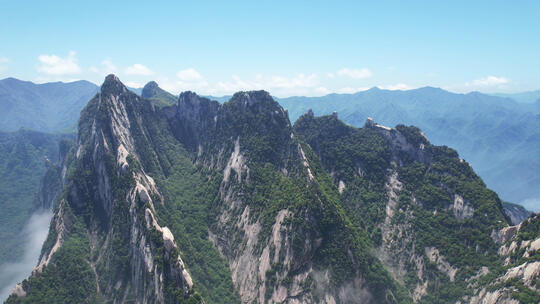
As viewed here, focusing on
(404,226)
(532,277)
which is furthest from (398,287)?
(532,277)

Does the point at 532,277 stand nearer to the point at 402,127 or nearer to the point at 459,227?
the point at 459,227

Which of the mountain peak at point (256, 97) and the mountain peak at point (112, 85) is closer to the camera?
the mountain peak at point (112, 85)

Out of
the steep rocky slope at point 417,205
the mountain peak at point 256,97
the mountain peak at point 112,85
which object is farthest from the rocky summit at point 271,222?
the mountain peak at point 112,85

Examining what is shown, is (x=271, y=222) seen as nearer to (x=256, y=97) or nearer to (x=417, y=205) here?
(x=417, y=205)

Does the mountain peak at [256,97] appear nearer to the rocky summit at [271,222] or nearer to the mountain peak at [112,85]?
the rocky summit at [271,222]

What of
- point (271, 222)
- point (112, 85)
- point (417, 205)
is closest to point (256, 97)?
point (271, 222)
